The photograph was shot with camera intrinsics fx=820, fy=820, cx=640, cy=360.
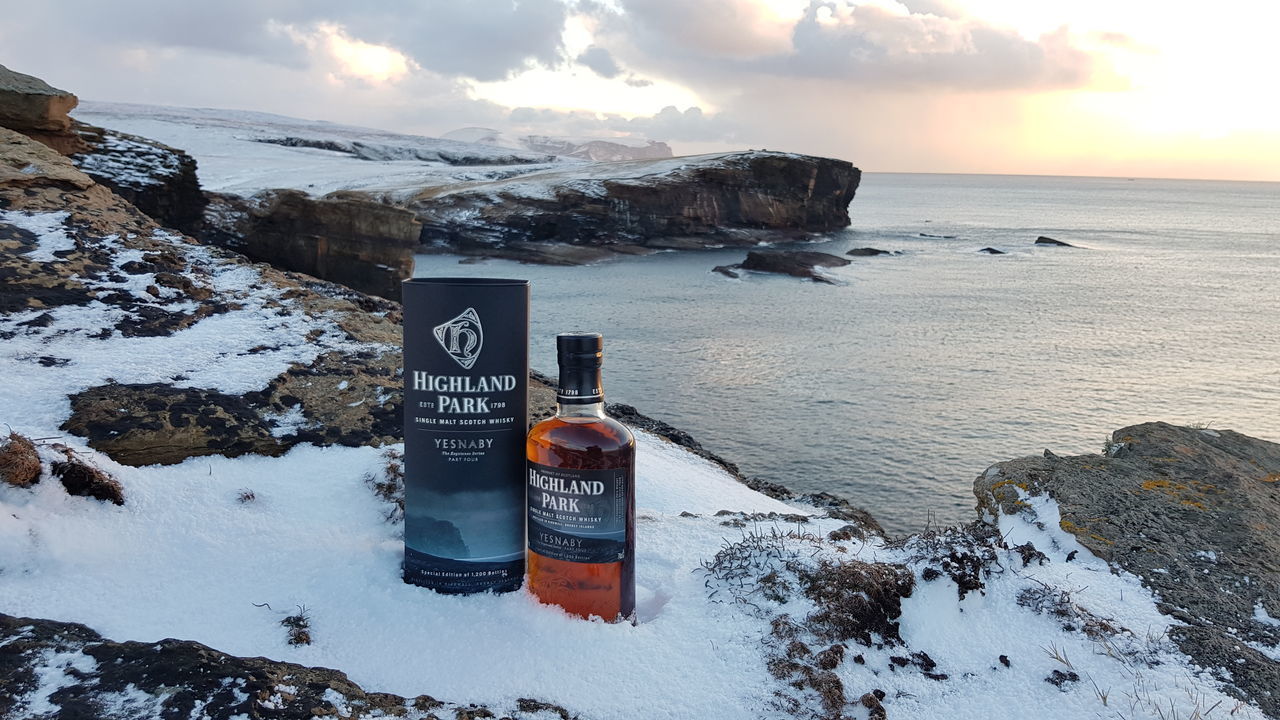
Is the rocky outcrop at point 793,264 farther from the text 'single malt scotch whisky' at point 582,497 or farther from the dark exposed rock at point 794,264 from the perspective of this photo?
the text 'single malt scotch whisky' at point 582,497

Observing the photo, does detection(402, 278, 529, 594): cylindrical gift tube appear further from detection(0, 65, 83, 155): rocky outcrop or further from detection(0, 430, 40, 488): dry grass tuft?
detection(0, 65, 83, 155): rocky outcrop

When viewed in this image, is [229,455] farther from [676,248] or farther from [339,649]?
[676,248]

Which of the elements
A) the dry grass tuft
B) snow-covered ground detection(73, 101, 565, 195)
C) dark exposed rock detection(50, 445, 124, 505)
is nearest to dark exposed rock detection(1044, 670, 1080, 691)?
Result: dark exposed rock detection(50, 445, 124, 505)

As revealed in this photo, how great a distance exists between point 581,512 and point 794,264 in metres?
31.5

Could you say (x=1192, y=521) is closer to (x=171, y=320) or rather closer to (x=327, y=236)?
(x=171, y=320)

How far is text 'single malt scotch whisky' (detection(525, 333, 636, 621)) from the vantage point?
2.57m

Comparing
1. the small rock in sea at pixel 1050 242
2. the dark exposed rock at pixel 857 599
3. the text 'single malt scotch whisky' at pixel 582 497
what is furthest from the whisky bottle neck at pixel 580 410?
the small rock in sea at pixel 1050 242

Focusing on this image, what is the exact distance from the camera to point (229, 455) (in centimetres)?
378

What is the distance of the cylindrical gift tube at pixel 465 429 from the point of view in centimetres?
267

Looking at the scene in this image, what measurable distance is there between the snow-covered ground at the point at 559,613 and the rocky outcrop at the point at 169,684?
4cm

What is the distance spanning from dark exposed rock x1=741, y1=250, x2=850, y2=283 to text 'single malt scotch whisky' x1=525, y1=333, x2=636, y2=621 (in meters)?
28.3

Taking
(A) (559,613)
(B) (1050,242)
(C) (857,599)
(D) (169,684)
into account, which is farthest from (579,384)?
(B) (1050,242)

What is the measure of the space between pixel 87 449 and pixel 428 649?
6.26 feet

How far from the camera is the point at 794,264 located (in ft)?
109
